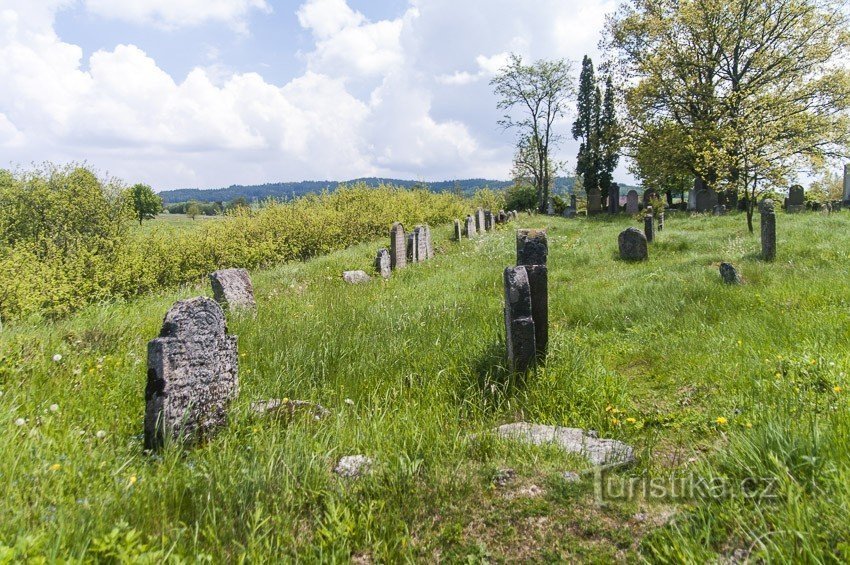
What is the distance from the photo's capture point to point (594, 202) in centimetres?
3678

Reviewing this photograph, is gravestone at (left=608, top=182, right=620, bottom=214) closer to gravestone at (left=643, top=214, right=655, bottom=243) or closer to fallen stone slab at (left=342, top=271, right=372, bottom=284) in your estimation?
gravestone at (left=643, top=214, right=655, bottom=243)

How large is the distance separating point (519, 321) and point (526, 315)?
11 centimetres

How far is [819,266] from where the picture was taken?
27.5 feet

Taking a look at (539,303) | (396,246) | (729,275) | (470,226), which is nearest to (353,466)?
(539,303)

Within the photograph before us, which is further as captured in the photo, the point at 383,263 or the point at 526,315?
the point at 383,263

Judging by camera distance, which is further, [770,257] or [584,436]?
[770,257]

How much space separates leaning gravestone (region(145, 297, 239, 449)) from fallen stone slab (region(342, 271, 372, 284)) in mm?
6762

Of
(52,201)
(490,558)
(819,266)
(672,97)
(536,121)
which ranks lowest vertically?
(490,558)

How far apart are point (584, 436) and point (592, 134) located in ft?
146

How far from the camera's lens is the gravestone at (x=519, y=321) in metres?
4.40

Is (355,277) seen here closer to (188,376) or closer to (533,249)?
(533,249)

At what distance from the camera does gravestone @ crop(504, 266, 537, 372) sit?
14.4 feet

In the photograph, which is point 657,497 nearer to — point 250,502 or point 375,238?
point 250,502

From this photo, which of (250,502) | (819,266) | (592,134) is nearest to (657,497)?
(250,502)
